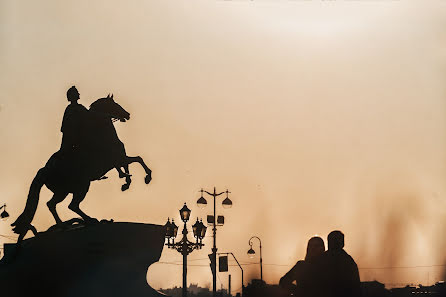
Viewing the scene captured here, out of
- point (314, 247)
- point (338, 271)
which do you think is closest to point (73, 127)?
point (314, 247)

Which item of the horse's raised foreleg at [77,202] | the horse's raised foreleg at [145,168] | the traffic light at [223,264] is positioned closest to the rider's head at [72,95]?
the horse's raised foreleg at [145,168]

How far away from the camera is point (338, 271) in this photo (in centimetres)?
693

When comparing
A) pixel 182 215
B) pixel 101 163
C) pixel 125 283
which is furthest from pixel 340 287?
pixel 182 215

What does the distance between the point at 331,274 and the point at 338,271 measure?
7cm

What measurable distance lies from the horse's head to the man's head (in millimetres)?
8854

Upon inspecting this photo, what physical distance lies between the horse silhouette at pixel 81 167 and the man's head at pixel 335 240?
8.39m

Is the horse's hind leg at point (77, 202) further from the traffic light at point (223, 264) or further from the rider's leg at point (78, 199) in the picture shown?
the traffic light at point (223, 264)

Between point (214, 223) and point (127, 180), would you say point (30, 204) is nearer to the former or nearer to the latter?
point (127, 180)

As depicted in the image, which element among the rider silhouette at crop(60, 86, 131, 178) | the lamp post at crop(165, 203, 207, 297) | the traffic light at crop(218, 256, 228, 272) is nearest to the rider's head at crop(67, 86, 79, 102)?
the rider silhouette at crop(60, 86, 131, 178)

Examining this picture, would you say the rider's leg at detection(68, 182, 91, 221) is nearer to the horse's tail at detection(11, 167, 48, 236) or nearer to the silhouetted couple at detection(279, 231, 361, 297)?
the horse's tail at detection(11, 167, 48, 236)

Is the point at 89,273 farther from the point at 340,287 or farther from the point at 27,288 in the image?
the point at 340,287

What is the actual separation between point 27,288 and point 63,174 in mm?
2389

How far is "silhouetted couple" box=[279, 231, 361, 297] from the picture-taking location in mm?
6930

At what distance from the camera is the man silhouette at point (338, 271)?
6.93m
